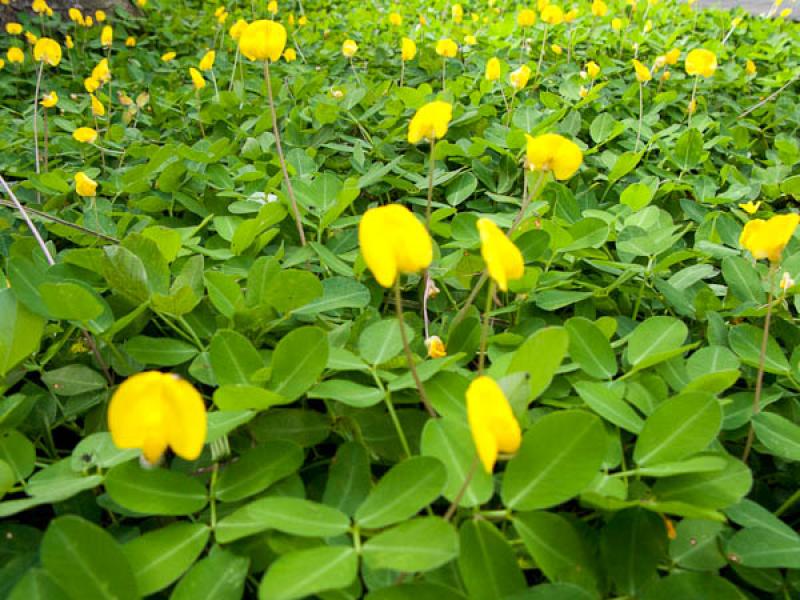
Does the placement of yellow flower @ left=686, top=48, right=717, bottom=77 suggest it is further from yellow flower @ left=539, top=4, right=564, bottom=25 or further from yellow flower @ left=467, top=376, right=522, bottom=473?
yellow flower @ left=467, top=376, right=522, bottom=473

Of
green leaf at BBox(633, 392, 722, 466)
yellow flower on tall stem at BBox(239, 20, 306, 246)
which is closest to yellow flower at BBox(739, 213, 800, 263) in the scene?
green leaf at BBox(633, 392, 722, 466)

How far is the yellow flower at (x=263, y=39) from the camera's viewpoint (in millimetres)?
1070

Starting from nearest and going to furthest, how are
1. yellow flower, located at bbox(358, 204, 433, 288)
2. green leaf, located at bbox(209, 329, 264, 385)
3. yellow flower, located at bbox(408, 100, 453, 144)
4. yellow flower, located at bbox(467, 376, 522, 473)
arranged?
1. yellow flower, located at bbox(467, 376, 522, 473)
2. yellow flower, located at bbox(358, 204, 433, 288)
3. green leaf, located at bbox(209, 329, 264, 385)
4. yellow flower, located at bbox(408, 100, 453, 144)

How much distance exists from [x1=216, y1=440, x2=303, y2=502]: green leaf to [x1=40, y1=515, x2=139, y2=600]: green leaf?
113 millimetres

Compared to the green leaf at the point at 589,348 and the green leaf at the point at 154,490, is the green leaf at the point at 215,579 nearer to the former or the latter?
the green leaf at the point at 154,490

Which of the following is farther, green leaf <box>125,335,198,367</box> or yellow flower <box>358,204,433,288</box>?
green leaf <box>125,335,198,367</box>

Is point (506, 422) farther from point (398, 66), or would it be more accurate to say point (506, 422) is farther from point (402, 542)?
point (398, 66)

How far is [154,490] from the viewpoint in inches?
23.1

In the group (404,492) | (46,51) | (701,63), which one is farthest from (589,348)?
(46,51)

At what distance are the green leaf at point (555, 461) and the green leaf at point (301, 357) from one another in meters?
0.22

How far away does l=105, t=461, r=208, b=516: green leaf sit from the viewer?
0.57m

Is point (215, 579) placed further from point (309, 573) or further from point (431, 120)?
point (431, 120)

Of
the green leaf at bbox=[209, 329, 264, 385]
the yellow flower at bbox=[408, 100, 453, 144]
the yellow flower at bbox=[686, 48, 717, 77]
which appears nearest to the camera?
the green leaf at bbox=[209, 329, 264, 385]

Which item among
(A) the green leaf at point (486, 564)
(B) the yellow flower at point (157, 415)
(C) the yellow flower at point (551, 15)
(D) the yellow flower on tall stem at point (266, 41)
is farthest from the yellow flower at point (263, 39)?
(C) the yellow flower at point (551, 15)
